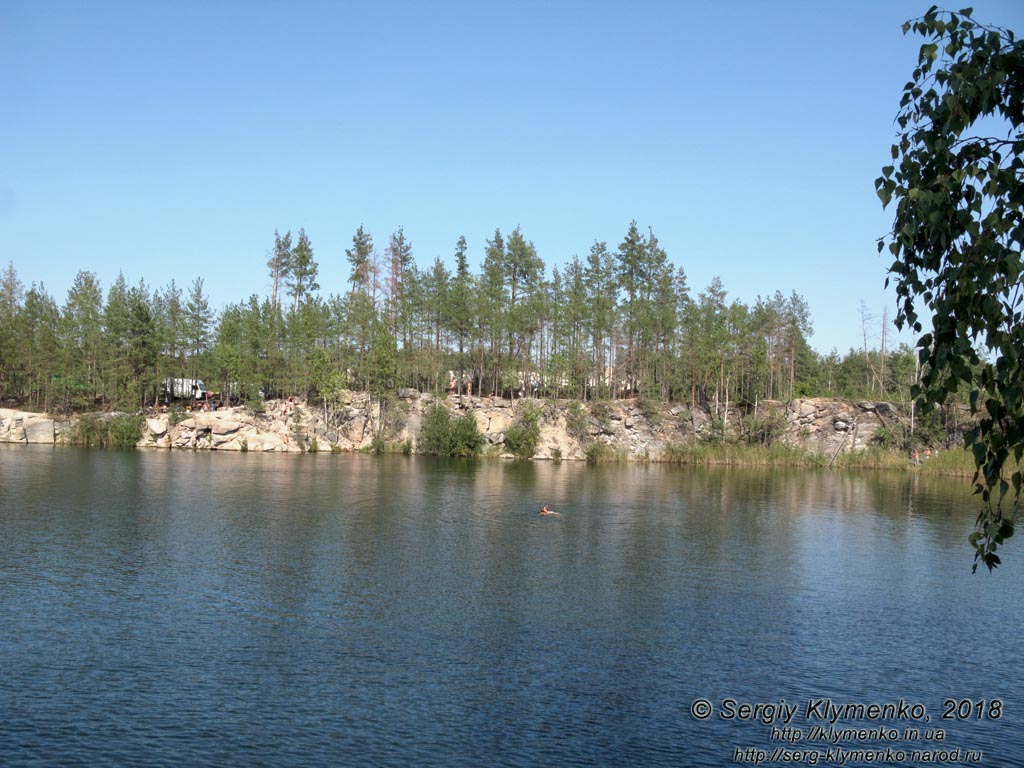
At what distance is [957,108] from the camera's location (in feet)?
23.1

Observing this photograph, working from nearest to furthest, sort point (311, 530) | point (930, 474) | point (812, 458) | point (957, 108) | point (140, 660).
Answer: point (957, 108) < point (140, 660) < point (311, 530) < point (930, 474) < point (812, 458)

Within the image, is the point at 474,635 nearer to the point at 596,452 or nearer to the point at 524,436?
the point at 524,436

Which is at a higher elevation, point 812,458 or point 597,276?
point 597,276

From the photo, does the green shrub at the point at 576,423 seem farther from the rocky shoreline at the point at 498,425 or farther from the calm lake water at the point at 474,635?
the calm lake water at the point at 474,635

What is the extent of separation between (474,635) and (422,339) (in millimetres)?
84169

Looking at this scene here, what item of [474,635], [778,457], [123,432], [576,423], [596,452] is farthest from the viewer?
[576,423]

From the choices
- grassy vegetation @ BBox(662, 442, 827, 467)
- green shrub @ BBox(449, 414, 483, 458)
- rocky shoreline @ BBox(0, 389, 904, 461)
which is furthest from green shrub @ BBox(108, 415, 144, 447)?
grassy vegetation @ BBox(662, 442, 827, 467)

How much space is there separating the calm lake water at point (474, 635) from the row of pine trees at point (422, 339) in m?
54.5

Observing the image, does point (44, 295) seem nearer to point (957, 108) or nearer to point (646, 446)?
point (646, 446)

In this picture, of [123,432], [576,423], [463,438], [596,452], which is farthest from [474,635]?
[123,432]

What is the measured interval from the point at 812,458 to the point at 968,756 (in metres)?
79.4

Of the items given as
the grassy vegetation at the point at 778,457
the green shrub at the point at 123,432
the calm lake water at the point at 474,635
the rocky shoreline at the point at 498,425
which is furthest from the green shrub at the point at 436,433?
the calm lake water at the point at 474,635

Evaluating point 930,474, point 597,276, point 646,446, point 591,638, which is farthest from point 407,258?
point 591,638

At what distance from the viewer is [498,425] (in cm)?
9581
